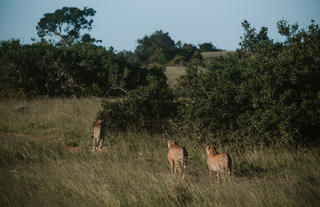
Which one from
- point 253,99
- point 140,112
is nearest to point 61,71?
point 140,112

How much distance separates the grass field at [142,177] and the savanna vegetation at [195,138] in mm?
22

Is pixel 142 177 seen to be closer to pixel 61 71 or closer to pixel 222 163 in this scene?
pixel 222 163

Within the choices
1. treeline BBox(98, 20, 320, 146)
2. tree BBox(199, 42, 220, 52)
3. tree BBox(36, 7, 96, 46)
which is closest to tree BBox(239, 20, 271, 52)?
treeline BBox(98, 20, 320, 146)

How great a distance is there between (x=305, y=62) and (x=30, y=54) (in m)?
16.6

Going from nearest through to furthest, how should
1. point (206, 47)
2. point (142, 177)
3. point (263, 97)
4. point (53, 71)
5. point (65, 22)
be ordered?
point (142, 177), point (263, 97), point (53, 71), point (65, 22), point (206, 47)

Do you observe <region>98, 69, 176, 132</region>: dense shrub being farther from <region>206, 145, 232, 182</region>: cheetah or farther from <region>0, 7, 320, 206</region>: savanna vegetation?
<region>206, 145, 232, 182</region>: cheetah

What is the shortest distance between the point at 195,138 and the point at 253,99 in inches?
81.7

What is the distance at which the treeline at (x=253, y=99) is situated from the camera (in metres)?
6.65

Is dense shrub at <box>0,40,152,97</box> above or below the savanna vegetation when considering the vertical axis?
above

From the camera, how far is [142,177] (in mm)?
4793

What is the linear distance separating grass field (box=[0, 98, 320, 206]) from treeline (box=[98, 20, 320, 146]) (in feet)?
1.65

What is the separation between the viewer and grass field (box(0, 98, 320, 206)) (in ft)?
13.0

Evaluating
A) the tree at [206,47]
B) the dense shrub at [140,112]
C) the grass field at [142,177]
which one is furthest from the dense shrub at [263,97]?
the tree at [206,47]

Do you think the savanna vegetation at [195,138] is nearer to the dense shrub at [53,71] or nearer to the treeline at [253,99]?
the treeline at [253,99]
